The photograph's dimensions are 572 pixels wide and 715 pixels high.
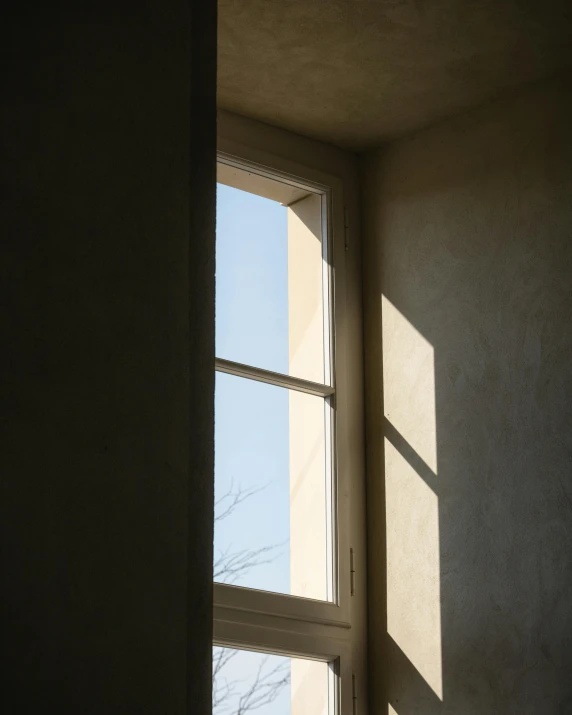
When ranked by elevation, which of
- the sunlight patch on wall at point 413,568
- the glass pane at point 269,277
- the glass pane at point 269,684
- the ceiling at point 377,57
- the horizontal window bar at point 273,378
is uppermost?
the ceiling at point 377,57

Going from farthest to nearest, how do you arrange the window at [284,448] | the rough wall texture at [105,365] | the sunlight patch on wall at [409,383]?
the sunlight patch on wall at [409,383] < the window at [284,448] < the rough wall texture at [105,365]

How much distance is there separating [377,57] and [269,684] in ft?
7.94

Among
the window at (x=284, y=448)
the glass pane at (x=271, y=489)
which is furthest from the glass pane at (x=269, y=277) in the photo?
the glass pane at (x=271, y=489)

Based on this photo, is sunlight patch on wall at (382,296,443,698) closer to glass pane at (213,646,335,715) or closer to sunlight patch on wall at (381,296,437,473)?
sunlight patch on wall at (381,296,437,473)

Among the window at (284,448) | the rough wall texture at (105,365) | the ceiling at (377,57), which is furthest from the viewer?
the window at (284,448)

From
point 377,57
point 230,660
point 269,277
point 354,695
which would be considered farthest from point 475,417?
point 377,57

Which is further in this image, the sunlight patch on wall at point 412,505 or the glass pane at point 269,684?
the sunlight patch on wall at point 412,505

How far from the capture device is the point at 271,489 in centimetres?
445

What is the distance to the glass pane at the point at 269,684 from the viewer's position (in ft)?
13.3

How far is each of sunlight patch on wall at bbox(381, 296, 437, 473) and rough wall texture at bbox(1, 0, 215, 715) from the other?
5.79 ft

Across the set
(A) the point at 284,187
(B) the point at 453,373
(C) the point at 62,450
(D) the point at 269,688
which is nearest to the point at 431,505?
(B) the point at 453,373

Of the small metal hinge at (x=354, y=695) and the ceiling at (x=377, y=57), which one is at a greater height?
the ceiling at (x=377, y=57)

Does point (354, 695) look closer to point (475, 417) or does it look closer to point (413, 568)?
point (413, 568)

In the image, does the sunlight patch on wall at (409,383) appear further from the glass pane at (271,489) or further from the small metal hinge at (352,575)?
the small metal hinge at (352,575)
